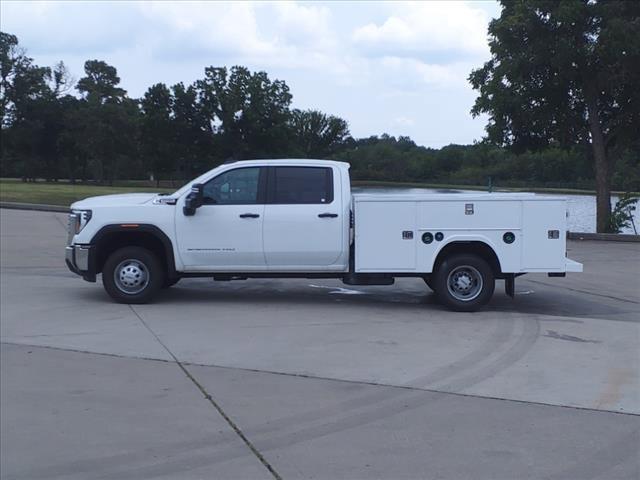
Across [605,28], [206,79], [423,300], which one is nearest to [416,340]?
[423,300]

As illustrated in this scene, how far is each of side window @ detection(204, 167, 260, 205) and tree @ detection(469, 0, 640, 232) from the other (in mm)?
14084

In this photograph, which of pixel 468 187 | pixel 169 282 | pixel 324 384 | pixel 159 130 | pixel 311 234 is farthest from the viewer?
pixel 159 130

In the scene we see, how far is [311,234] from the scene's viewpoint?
432 inches

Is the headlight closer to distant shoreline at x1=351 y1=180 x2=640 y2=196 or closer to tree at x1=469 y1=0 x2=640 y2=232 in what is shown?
distant shoreline at x1=351 y1=180 x2=640 y2=196

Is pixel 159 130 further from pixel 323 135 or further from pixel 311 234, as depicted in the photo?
pixel 311 234

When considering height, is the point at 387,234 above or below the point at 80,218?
below

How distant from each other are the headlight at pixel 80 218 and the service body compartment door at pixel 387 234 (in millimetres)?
3712

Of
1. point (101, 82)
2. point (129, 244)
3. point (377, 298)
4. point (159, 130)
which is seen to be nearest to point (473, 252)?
point (377, 298)

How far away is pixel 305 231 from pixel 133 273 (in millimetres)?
2475

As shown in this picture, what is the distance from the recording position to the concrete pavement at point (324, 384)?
5500mm

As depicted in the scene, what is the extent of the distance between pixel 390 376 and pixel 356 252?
347 centimetres

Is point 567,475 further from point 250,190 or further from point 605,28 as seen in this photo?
point 605,28

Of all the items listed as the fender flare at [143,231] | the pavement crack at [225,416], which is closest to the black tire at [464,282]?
the fender flare at [143,231]

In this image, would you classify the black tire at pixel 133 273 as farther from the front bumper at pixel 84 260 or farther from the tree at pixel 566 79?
the tree at pixel 566 79
